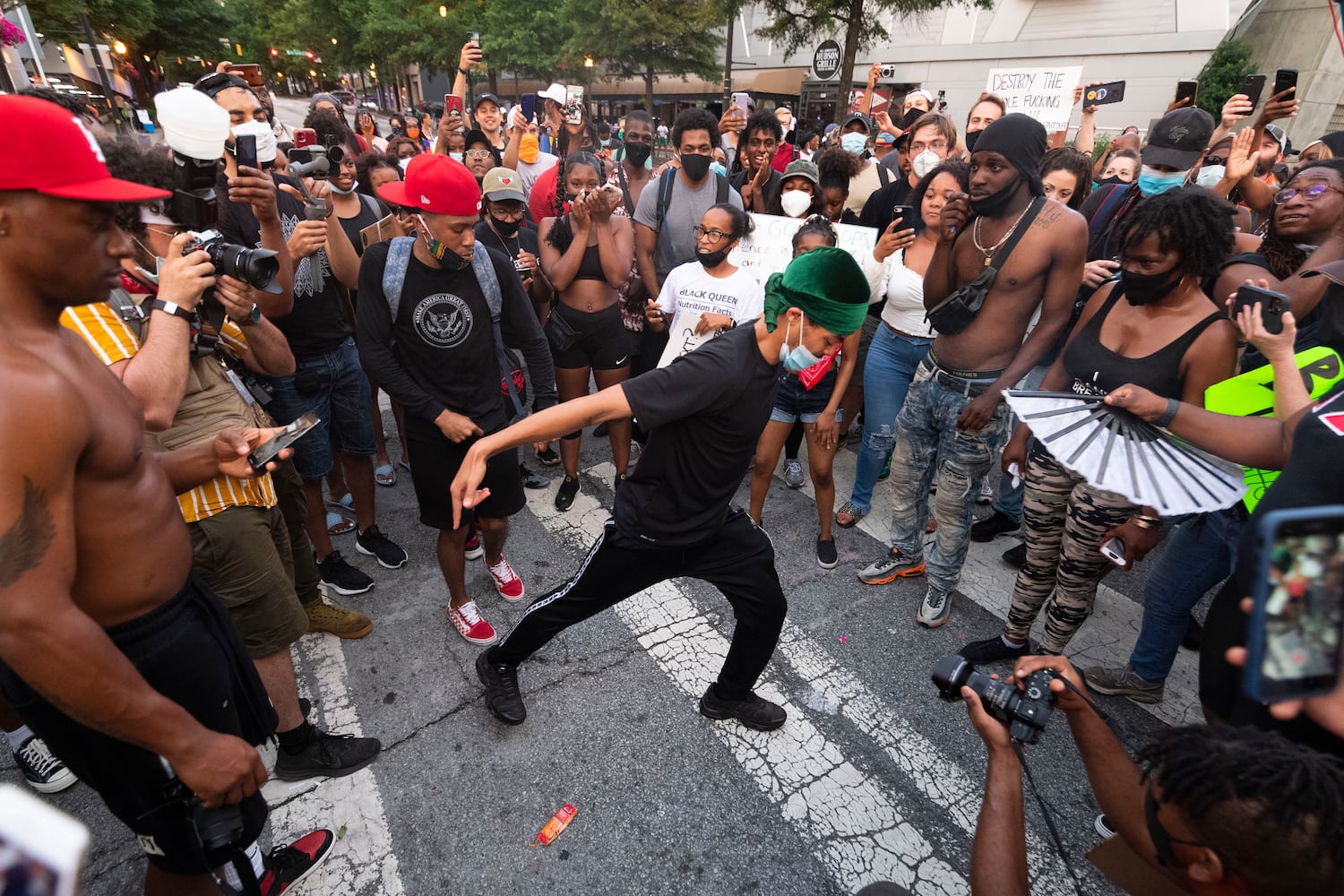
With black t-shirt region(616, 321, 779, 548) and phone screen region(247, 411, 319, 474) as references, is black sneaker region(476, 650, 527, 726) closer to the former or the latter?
black t-shirt region(616, 321, 779, 548)

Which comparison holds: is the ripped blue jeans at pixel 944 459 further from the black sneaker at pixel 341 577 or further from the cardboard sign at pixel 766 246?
the black sneaker at pixel 341 577

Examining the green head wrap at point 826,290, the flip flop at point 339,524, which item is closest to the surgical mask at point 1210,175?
the green head wrap at point 826,290

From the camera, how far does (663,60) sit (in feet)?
94.6

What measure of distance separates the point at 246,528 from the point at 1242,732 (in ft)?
9.54

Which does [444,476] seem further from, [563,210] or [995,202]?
[995,202]

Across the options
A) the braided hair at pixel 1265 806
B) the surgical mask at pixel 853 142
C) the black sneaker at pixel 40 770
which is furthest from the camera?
the surgical mask at pixel 853 142

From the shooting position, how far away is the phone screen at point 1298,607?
1.22 m

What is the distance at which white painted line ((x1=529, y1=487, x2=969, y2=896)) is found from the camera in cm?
238

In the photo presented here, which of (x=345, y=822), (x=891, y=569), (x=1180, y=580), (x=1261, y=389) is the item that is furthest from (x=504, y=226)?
(x=1180, y=580)

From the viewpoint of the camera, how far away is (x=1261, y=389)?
2.43m

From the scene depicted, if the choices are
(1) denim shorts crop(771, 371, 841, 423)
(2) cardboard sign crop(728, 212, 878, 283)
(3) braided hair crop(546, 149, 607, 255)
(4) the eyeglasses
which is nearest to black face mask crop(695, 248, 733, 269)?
(2) cardboard sign crop(728, 212, 878, 283)

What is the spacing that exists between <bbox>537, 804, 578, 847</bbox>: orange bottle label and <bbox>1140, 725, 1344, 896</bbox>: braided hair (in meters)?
1.94

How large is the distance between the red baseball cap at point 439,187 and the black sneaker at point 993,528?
370 cm

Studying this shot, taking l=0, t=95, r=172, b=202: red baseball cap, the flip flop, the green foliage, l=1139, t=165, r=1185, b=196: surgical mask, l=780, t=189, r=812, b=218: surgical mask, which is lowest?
the flip flop
